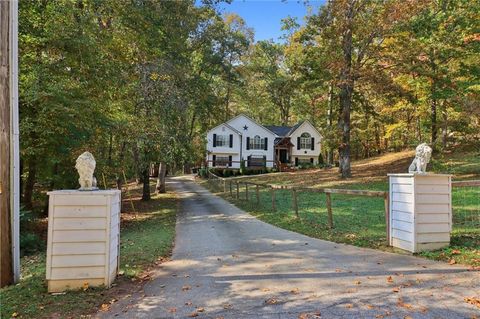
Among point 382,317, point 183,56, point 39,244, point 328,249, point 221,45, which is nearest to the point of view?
point 382,317

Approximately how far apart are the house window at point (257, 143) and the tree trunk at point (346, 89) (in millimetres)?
20346

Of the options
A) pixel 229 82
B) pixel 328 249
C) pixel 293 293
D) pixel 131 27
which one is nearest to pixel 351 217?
pixel 328 249

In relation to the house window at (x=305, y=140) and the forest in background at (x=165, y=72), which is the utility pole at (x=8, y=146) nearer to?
the forest in background at (x=165, y=72)

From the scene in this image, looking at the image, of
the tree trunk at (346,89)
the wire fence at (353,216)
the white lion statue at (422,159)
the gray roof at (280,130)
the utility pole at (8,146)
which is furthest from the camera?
the gray roof at (280,130)

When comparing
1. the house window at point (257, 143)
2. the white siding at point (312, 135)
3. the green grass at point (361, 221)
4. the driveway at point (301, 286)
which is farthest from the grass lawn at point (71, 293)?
the white siding at point (312, 135)

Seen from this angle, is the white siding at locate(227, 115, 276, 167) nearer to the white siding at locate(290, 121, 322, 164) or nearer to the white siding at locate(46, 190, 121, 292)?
the white siding at locate(290, 121, 322, 164)

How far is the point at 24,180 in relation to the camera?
14039 millimetres

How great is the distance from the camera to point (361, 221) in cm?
910

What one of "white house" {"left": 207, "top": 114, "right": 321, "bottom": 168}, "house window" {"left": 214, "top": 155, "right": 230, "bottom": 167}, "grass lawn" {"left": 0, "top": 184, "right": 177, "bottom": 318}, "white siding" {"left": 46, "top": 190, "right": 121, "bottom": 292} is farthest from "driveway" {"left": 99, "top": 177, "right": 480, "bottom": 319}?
"white house" {"left": 207, "top": 114, "right": 321, "bottom": 168}

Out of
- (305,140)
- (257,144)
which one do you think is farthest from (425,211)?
(305,140)

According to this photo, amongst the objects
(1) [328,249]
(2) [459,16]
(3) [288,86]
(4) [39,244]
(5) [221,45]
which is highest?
(5) [221,45]

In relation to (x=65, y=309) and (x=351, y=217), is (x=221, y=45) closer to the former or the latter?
(x=351, y=217)

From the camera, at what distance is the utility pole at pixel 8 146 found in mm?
4797

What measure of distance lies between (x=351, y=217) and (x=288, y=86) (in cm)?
1456
